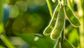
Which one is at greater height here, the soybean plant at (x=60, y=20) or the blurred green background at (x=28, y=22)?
the soybean plant at (x=60, y=20)

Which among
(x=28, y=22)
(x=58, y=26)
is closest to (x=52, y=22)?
(x=58, y=26)

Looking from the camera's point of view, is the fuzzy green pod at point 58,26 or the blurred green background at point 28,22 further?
the blurred green background at point 28,22

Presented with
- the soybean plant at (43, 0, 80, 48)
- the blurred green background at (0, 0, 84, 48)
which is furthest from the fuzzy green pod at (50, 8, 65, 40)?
the blurred green background at (0, 0, 84, 48)

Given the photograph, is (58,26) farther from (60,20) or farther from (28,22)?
(28,22)

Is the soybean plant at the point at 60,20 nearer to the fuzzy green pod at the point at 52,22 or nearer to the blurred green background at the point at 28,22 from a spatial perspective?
the fuzzy green pod at the point at 52,22

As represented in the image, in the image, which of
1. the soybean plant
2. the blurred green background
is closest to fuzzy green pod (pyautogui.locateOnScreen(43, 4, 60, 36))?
the soybean plant

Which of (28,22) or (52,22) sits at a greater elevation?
(52,22)

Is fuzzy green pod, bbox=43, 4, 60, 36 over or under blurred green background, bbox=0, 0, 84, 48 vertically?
over

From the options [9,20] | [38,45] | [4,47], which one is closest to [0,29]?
[4,47]

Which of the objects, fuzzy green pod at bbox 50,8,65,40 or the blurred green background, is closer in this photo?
fuzzy green pod at bbox 50,8,65,40

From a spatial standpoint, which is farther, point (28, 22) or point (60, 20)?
point (28, 22)

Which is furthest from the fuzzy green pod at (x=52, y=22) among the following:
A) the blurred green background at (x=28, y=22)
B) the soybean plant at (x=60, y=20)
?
the blurred green background at (x=28, y=22)

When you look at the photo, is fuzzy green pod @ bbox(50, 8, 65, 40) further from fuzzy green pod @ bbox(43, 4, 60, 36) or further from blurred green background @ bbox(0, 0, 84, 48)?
blurred green background @ bbox(0, 0, 84, 48)
